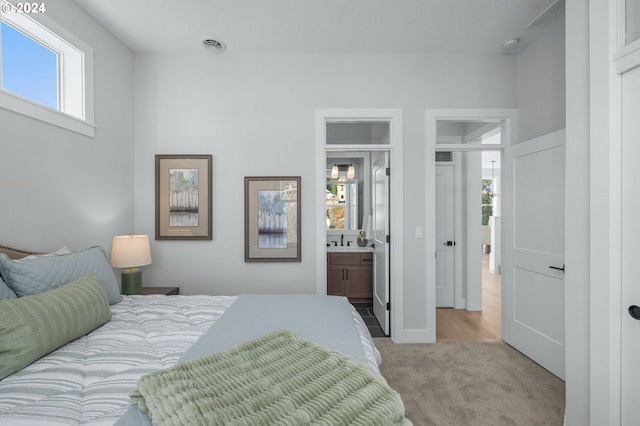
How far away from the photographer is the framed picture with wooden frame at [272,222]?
3.07 meters

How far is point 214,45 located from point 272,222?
5.85 feet

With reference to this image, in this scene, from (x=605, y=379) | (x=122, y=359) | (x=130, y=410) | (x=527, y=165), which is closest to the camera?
(x=130, y=410)

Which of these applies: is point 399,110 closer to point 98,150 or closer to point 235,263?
point 235,263

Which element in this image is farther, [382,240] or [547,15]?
[382,240]

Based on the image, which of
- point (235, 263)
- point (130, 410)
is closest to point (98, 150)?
point (235, 263)

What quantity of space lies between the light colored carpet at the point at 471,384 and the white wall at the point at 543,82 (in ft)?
6.76

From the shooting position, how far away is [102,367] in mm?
1172

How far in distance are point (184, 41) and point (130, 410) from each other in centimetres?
304

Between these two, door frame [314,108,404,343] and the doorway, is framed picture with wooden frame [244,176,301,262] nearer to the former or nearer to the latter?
door frame [314,108,404,343]

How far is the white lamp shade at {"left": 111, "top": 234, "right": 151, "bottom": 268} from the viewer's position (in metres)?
2.49

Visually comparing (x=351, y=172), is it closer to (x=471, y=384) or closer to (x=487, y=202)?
(x=471, y=384)

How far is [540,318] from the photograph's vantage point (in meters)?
2.61

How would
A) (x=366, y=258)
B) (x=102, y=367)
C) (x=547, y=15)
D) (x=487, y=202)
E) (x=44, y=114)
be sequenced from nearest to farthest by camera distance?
(x=102, y=367), (x=44, y=114), (x=547, y=15), (x=366, y=258), (x=487, y=202)

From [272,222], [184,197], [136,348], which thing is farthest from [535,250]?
[184,197]
